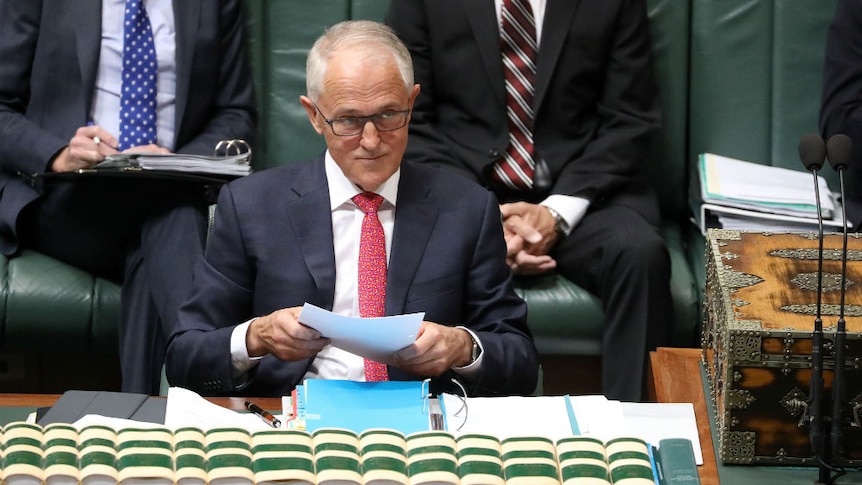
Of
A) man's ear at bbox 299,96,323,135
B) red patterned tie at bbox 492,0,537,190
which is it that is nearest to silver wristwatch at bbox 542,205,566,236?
red patterned tie at bbox 492,0,537,190

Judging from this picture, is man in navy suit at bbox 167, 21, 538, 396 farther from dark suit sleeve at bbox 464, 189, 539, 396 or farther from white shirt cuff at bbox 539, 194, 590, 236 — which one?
white shirt cuff at bbox 539, 194, 590, 236

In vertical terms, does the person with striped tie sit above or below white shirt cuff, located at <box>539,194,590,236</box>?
above

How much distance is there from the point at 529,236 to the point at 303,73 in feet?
3.18

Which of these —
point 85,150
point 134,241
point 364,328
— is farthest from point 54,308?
point 364,328

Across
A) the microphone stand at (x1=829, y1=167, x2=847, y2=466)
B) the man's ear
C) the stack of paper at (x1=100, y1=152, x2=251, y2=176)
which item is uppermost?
the stack of paper at (x1=100, y1=152, x2=251, y2=176)

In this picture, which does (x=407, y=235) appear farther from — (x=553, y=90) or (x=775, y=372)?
(x=553, y=90)

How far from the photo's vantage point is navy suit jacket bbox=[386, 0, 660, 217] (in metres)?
3.67

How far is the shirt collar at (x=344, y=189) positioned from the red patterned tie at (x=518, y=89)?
1.17 meters

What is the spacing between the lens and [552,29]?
3672mm

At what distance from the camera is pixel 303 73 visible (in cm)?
400

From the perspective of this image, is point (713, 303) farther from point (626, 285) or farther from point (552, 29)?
point (552, 29)

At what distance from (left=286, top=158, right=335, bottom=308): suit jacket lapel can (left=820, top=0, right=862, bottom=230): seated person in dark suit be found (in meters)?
1.63

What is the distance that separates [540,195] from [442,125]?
1.14 ft

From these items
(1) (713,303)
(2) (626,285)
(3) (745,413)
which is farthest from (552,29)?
(3) (745,413)
